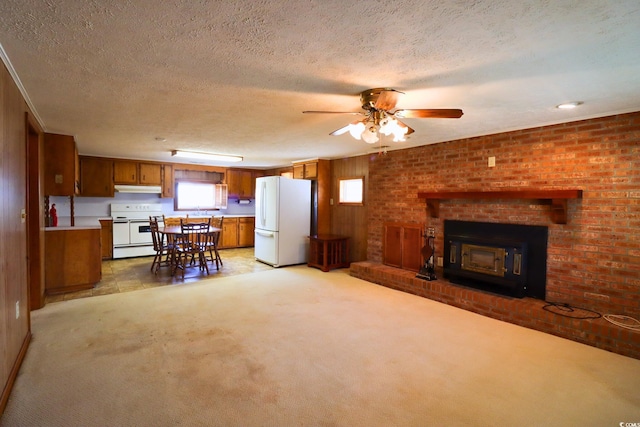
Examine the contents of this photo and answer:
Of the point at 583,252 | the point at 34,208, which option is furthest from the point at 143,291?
the point at 583,252

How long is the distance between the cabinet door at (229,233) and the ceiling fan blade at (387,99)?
6297 millimetres

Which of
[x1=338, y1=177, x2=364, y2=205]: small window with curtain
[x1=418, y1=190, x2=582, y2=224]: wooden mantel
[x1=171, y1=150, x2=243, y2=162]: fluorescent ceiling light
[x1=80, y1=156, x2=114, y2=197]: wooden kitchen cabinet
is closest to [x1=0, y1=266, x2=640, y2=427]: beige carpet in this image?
[x1=418, y1=190, x2=582, y2=224]: wooden mantel

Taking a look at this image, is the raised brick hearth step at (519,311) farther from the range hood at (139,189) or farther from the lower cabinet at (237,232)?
the range hood at (139,189)

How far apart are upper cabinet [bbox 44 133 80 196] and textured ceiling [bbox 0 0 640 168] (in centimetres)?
100

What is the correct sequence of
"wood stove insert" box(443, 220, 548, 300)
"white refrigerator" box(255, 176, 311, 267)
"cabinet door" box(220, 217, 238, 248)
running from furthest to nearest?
"cabinet door" box(220, 217, 238, 248) < "white refrigerator" box(255, 176, 311, 267) < "wood stove insert" box(443, 220, 548, 300)

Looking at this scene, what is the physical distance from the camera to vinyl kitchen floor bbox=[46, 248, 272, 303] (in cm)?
436

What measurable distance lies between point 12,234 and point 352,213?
186 inches

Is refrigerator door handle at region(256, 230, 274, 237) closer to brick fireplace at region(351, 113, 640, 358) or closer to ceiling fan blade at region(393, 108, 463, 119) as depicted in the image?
brick fireplace at region(351, 113, 640, 358)

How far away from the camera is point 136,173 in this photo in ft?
22.8

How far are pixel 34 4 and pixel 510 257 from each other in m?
4.37

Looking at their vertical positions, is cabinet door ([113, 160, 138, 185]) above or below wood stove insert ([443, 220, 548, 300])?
above

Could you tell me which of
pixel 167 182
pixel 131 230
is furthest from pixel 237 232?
pixel 131 230

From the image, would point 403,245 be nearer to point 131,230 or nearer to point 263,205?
point 263,205

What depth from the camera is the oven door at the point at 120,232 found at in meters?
6.46
